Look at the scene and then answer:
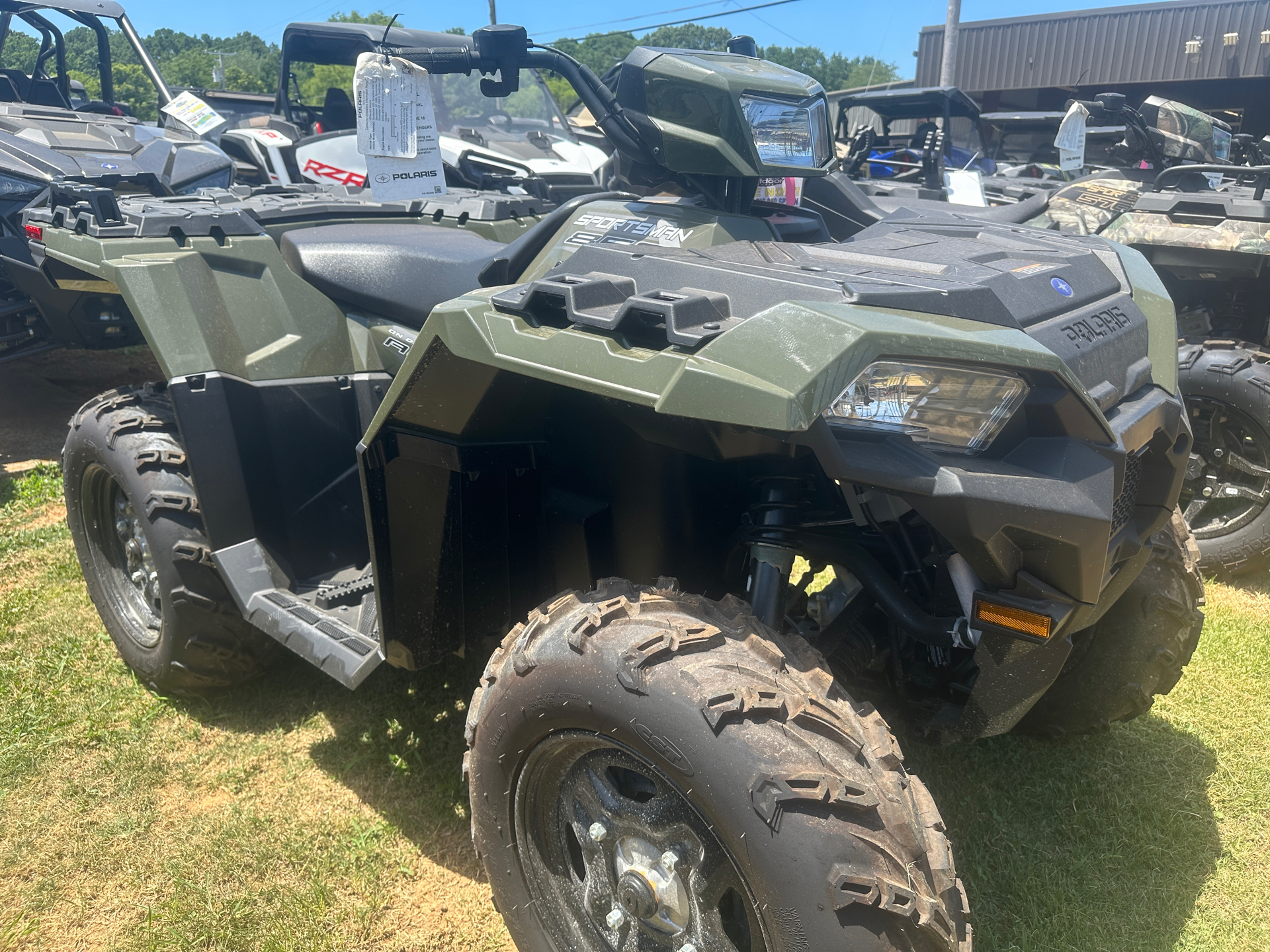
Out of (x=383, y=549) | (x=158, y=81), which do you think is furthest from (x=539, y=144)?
(x=383, y=549)

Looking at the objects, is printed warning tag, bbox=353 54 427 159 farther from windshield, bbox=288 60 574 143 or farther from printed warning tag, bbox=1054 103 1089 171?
windshield, bbox=288 60 574 143

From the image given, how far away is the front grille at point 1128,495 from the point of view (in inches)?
75.7

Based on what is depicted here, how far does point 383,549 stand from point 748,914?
1108 mm

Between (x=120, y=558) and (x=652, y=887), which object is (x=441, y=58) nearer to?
(x=652, y=887)

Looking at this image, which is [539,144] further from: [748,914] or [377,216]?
[748,914]

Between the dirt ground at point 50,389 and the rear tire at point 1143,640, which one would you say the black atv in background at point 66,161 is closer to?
the dirt ground at point 50,389

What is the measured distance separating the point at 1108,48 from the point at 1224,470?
68.1ft

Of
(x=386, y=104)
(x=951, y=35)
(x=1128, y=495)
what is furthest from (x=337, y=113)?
(x=951, y=35)

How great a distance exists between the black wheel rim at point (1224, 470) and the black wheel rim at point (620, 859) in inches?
127

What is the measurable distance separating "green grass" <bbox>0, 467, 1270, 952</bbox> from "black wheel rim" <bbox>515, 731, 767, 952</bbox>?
500 mm

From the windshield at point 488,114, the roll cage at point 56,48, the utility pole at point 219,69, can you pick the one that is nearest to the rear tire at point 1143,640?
the windshield at point 488,114

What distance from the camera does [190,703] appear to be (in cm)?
324

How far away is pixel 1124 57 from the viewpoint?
2108cm

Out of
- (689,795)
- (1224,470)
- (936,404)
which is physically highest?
(936,404)
